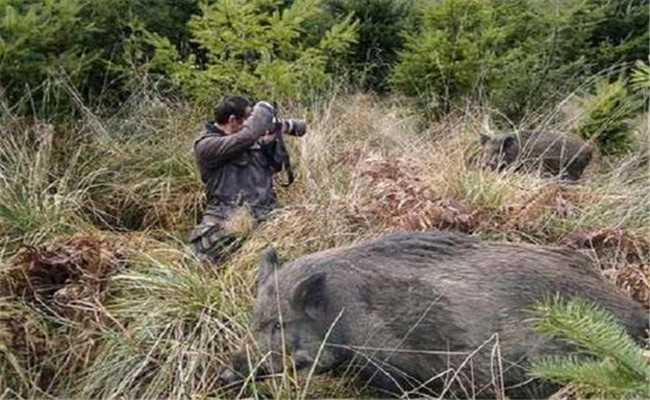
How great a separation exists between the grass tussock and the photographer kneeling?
0.80 ft

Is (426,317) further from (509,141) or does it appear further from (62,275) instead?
(509,141)

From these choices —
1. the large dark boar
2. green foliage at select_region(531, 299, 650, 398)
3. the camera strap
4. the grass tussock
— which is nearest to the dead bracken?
the grass tussock

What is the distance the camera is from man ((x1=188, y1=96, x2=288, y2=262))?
20.7ft

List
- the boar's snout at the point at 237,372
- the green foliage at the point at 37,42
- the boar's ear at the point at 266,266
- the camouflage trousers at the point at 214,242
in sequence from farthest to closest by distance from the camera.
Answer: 1. the green foliage at the point at 37,42
2. the camouflage trousers at the point at 214,242
3. the boar's ear at the point at 266,266
4. the boar's snout at the point at 237,372

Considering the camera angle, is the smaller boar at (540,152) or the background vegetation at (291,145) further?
the smaller boar at (540,152)

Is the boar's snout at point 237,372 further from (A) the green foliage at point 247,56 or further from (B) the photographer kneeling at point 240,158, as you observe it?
(A) the green foliage at point 247,56

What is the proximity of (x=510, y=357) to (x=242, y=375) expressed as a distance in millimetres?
1137

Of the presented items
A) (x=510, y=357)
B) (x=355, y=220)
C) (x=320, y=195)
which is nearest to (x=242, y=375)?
(x=510, y=357)

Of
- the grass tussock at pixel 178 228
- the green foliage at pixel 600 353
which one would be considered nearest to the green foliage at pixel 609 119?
the grass tussock at pixel 178 228

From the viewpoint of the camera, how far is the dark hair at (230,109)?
651 centimetres

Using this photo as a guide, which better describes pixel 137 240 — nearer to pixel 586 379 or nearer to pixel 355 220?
pixel 355 220

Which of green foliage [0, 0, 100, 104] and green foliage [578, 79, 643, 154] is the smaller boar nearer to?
green foliage [578, 79, 643, 154]

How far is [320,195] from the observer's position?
21.4ft

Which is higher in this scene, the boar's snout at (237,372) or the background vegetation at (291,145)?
the boar's snout at (237,372)
